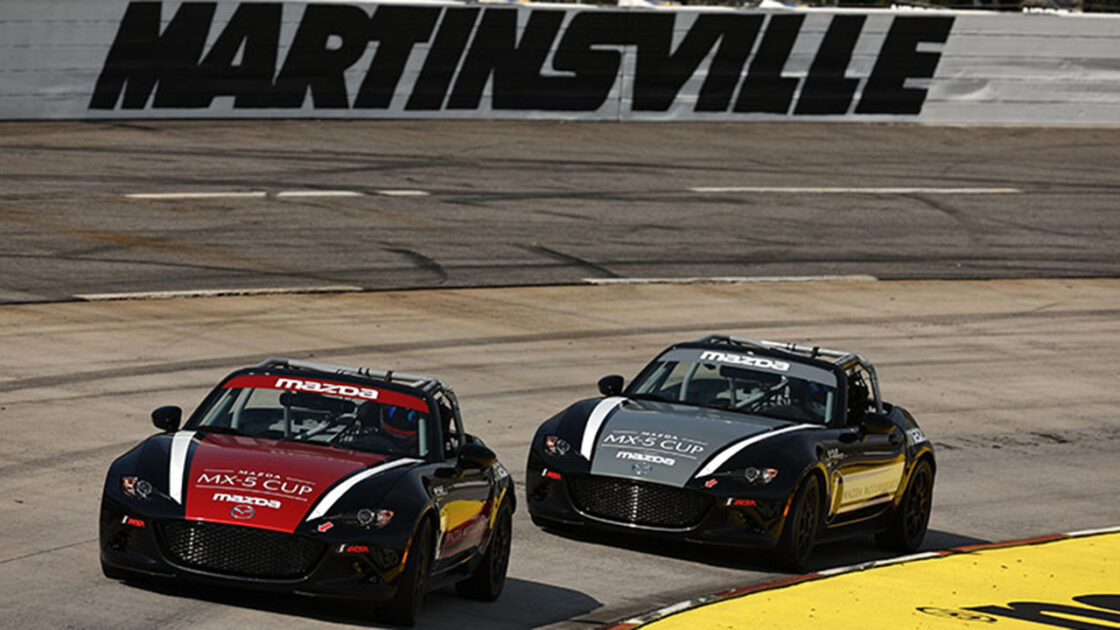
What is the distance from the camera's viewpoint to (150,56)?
32188 millimetres

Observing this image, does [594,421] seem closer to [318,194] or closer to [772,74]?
[318,194]

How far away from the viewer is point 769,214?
1206 inches

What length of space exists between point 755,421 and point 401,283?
11.4 metres

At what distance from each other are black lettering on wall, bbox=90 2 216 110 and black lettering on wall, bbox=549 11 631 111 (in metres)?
6.86

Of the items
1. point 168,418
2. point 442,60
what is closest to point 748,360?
point 168,418

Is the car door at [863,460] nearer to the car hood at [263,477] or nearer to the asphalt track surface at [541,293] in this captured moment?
the asphalt track surface at [541,293]

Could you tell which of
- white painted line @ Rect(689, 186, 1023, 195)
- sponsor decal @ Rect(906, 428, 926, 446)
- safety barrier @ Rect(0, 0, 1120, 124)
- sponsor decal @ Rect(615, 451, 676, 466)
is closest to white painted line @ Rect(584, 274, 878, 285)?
white painted line @ Rect(689, 186, 1023, 195)

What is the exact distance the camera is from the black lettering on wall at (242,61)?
33000mm

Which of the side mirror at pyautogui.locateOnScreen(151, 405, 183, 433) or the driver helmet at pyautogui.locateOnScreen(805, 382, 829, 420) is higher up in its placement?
the side mirror at pyautogui.locateOnScreen(151, 405, 183, 433)

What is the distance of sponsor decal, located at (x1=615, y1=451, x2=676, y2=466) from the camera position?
12430mm

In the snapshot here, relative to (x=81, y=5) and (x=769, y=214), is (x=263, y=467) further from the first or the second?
(x=81, y=5)

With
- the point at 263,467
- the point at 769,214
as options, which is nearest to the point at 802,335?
the point at 769,214

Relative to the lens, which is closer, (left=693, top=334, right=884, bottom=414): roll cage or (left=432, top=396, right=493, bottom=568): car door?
(left=432, top=396, right=493, bottom=568): car door

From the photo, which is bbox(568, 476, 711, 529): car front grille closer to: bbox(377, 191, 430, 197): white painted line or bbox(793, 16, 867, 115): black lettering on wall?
bbox(377, 191, 430, 197): white painted line
